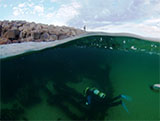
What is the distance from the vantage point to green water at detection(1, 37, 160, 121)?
7.83 m

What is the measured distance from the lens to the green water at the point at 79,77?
783 centimetres

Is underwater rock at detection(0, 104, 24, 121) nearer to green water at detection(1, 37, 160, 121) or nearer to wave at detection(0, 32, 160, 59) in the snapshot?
green water at detection(1, 37, 160, 121)

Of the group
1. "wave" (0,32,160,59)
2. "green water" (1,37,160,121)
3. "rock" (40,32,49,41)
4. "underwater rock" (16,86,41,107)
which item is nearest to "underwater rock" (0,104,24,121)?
"green water" (1,37,160,121)

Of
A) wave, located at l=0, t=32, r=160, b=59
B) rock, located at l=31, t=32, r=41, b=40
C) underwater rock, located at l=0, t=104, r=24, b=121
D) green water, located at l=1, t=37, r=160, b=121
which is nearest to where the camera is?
underwater rock, located at l=0, t=104, r=24, b=121

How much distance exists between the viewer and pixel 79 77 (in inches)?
423

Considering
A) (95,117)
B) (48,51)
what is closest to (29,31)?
(48,51)

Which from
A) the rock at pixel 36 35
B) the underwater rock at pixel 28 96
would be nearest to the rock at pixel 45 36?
the rock at pixel 36 35

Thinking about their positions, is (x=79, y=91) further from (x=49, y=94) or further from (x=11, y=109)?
(x=11, y=109)

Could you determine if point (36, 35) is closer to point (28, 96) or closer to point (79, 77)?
point (79, 77)

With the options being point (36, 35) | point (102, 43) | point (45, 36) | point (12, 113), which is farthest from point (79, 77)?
Answer: point (36, 35)

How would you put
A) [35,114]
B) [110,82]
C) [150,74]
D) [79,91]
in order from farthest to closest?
[150,74] < [110,82] < [79,91] < [35,114]

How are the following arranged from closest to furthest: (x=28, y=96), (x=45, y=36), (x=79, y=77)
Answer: (x=28, y=96) → (x=79, y=77) → (x=45, y=36)

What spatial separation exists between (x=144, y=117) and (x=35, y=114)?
685 cm

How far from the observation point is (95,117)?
7.90 m
